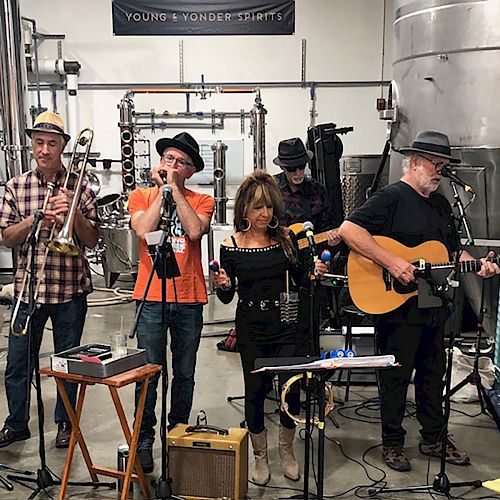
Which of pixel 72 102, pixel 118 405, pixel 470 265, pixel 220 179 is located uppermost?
pixel 72 102

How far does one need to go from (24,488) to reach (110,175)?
5968 millimetres

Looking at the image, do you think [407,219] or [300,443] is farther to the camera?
[300,443]

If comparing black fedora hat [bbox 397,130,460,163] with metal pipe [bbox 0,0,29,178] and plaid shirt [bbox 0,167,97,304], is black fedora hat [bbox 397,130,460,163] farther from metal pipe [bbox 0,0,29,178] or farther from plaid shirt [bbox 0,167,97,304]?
metal pipe [bbox 0,0,29,178]

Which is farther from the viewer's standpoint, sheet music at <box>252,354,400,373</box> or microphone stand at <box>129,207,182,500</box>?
microphone stand at <box>129,207,182,500</box>

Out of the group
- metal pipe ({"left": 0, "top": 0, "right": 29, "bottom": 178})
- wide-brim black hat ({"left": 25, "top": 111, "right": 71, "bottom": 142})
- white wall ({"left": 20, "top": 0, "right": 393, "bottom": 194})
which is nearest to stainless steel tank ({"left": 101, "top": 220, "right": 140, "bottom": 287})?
white wall ({"left": 20, "top": 0, "right": 393, "bottom": 194})

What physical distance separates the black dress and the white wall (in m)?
5.66

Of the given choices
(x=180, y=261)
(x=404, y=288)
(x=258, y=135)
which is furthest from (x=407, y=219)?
(x=258, y=135)

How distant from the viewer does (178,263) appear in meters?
3.05

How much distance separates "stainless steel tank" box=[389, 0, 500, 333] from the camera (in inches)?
178

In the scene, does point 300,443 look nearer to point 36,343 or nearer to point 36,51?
point 36,343

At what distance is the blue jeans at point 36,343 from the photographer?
10.9 feet

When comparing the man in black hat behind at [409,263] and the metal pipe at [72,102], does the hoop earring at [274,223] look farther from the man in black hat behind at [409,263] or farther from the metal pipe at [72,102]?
the metal pipe at [72,102]

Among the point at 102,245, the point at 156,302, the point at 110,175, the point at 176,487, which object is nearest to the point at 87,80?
the point at 110,175

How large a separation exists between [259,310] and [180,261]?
45 cm
